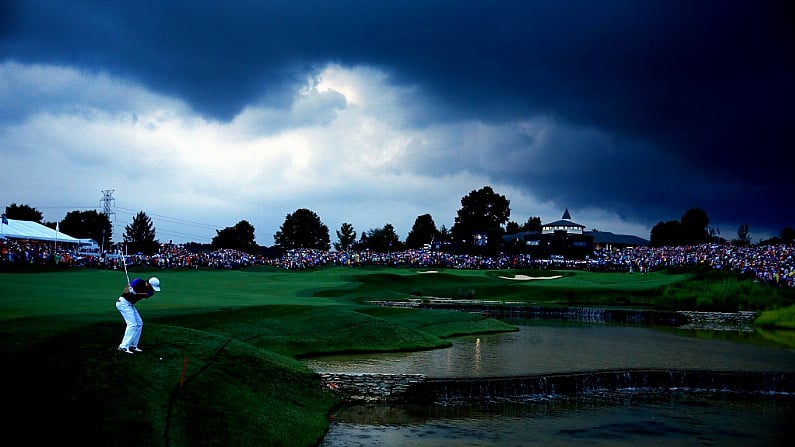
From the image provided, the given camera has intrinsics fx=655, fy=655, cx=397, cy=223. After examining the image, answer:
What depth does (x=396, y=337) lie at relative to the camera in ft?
103

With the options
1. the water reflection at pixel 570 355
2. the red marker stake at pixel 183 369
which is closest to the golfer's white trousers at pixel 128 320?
the red marker stake at pixel 183 369

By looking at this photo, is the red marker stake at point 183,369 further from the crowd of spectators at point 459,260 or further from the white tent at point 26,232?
the white tent at point 26,232

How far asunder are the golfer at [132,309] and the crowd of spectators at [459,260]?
184 feet

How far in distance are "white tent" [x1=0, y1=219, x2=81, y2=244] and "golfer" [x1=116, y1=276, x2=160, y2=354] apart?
77649 millimetres

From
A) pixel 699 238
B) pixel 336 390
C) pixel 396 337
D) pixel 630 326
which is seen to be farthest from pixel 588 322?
pixel 699 238

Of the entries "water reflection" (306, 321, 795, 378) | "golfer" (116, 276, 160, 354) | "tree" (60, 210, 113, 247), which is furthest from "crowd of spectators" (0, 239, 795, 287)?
"tree" (60, 210, 113, 247)

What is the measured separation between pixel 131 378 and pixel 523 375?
43.2 ft

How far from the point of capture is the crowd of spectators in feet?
236

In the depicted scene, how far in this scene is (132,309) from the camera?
59.3ft

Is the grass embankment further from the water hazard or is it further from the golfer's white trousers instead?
the water hazard

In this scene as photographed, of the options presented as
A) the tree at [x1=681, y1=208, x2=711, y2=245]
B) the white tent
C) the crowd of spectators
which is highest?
the tree at [x1=681, y1=208, x2=711, y2=245]

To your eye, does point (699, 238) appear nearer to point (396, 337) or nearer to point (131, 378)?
point (396, 337)

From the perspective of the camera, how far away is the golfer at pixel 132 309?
18000mm

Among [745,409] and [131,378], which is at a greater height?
[131,378]
